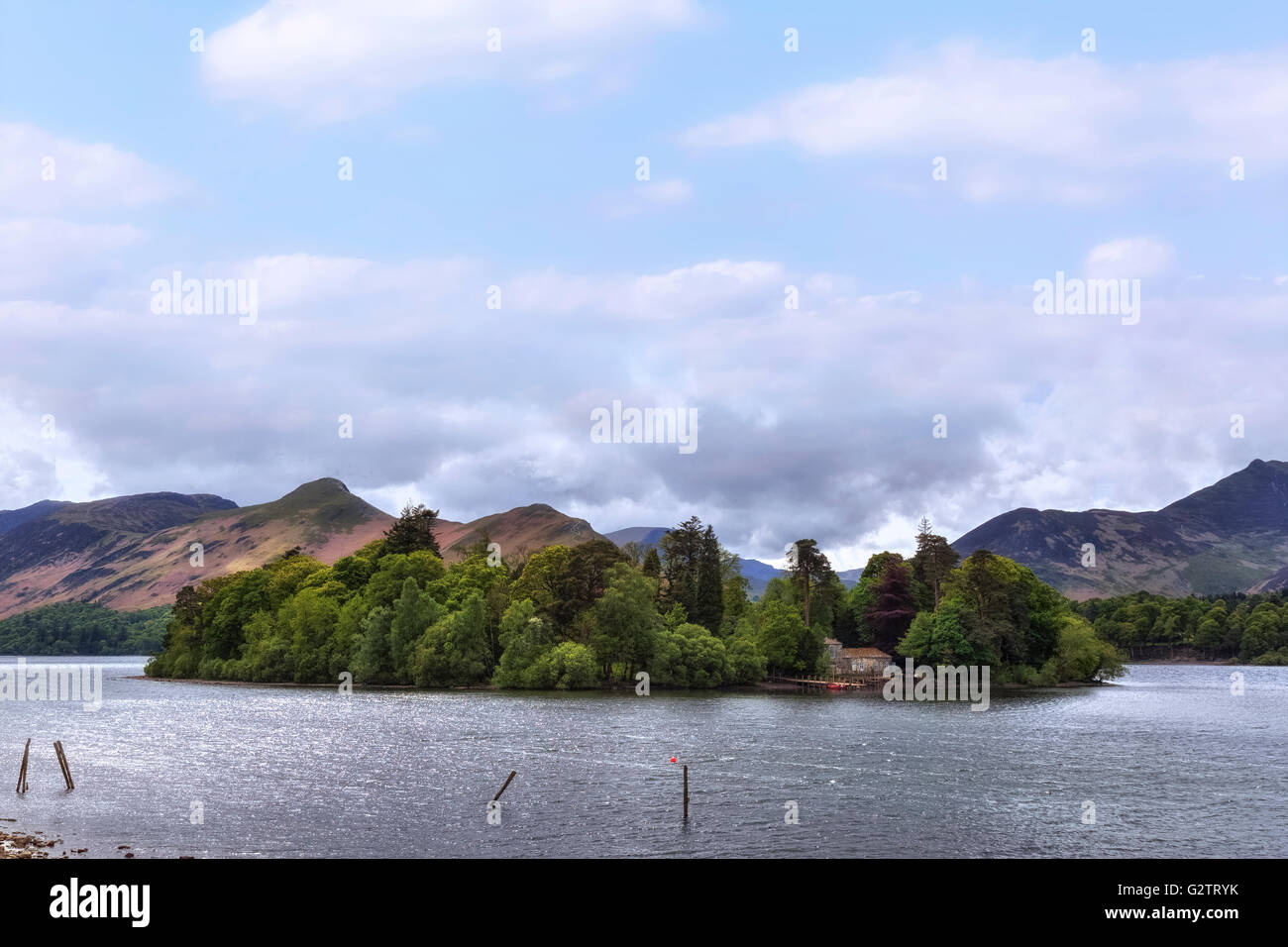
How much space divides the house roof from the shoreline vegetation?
4540 millimetres

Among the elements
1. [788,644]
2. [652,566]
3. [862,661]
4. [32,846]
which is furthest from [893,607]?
[32,846]

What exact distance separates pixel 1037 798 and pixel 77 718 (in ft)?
327

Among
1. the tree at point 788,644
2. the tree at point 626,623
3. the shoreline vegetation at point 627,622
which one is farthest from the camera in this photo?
the tree at point 788,644

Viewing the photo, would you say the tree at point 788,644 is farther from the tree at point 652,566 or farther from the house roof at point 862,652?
the tree at point 652,566

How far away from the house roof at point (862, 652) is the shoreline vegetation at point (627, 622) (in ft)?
14.9

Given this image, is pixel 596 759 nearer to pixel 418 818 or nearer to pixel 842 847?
pixel 418 818

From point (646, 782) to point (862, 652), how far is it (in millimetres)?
124498

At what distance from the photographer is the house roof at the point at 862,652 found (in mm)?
→ 178163

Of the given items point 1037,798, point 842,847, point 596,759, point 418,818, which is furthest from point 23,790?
point 1037,798

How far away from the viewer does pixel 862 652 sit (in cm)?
17925

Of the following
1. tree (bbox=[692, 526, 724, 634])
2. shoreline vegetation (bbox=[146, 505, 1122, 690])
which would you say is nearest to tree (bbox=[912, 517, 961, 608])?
shoreline vegetation (bbox=[146, 505, 1122, 690])

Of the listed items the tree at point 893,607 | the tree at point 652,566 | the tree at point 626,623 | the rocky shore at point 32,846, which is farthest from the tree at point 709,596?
the rocky shore at point 32,846

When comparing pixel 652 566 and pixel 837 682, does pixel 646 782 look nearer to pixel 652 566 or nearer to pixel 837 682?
pixel 837 682

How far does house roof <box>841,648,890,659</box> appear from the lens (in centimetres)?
17816
